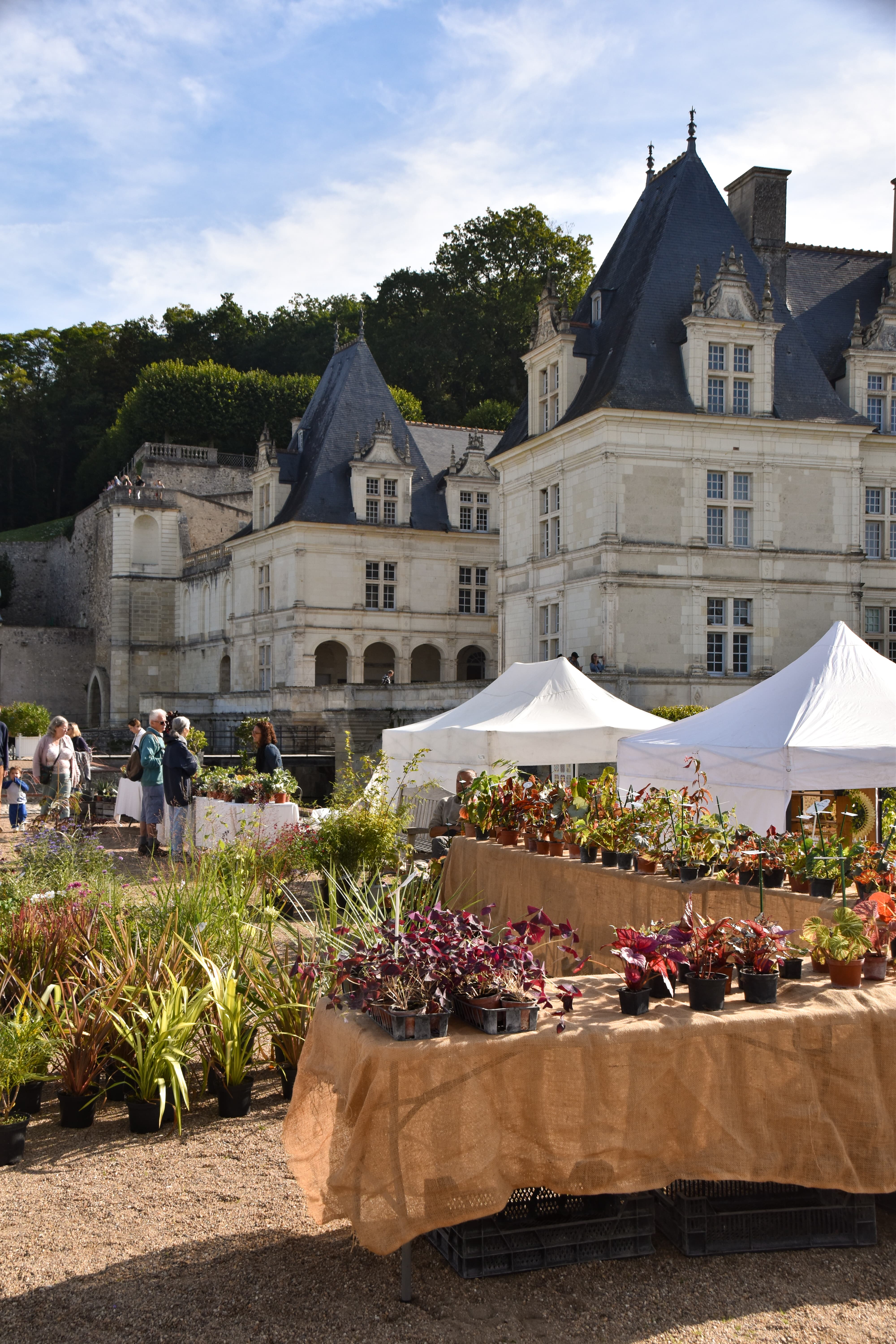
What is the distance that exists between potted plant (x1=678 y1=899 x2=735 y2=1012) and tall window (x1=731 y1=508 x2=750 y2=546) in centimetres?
1972

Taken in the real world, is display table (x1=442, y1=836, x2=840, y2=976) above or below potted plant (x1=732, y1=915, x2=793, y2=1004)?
below

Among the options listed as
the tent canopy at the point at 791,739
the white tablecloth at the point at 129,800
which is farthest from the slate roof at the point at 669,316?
the tent canopy at the point at 791,739

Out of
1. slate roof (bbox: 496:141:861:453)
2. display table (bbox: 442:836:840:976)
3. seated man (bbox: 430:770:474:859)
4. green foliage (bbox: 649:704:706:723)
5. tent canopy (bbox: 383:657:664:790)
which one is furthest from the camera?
slate roof (bbox: 496:141:861:453)

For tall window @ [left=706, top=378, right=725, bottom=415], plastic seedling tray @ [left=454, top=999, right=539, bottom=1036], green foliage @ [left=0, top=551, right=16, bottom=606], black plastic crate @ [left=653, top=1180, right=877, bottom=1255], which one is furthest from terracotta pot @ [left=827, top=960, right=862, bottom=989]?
green foliage @ [left=0, top=551, right=16, bottom=606]

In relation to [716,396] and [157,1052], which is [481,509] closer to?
[716,396]

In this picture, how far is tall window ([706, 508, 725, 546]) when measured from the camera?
2289cm

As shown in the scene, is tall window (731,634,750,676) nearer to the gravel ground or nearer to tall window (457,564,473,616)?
tall window (457,564,473,616)

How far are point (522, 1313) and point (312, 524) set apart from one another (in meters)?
30.3

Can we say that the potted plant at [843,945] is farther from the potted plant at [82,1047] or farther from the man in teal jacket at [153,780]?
the man in teal jacket at [153,780]

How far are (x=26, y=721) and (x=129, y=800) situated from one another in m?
12.6

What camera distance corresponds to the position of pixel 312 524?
32938 mm

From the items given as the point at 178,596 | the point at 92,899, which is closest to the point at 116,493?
the point at 178,596

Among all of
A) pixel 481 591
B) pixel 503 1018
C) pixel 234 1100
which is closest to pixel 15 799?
pixel 234 1100

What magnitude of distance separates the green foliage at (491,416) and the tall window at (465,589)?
996 centimetres
